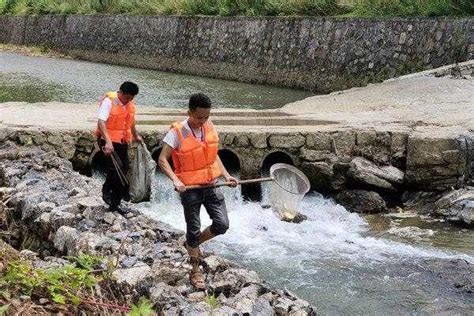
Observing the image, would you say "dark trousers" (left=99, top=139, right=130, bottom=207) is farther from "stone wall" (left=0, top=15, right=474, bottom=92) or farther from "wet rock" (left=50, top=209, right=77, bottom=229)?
"stone wall" (left=0, top=15, right=474, bottom=92)

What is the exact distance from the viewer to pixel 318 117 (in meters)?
12.8

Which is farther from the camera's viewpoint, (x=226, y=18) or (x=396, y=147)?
(x=226, y=18)

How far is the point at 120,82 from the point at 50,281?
19325 mm

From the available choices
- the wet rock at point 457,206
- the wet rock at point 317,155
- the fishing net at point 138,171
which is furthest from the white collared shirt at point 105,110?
the wet rock at point 457,206

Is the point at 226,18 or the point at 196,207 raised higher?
the point at 226,18

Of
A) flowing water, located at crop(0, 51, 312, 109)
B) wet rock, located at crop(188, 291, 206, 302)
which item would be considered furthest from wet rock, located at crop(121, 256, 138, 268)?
flowing water, located at crop(0, 51, 312, 109)

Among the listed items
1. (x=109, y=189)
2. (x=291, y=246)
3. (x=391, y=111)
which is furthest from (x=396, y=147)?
(x=109, y=189)

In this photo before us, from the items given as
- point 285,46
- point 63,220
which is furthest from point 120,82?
point 63,220

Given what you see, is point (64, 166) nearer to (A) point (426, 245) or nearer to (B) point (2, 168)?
(B) point (2, 168)

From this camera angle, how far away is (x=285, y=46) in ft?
77.9

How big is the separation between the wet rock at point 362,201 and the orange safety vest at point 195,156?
16.6ft

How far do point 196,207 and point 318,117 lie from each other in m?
7.38

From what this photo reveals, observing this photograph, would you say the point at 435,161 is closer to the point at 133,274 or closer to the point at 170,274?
the point at 170,274

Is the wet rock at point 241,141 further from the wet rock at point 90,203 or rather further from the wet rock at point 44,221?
the wet rock at point 44,221
